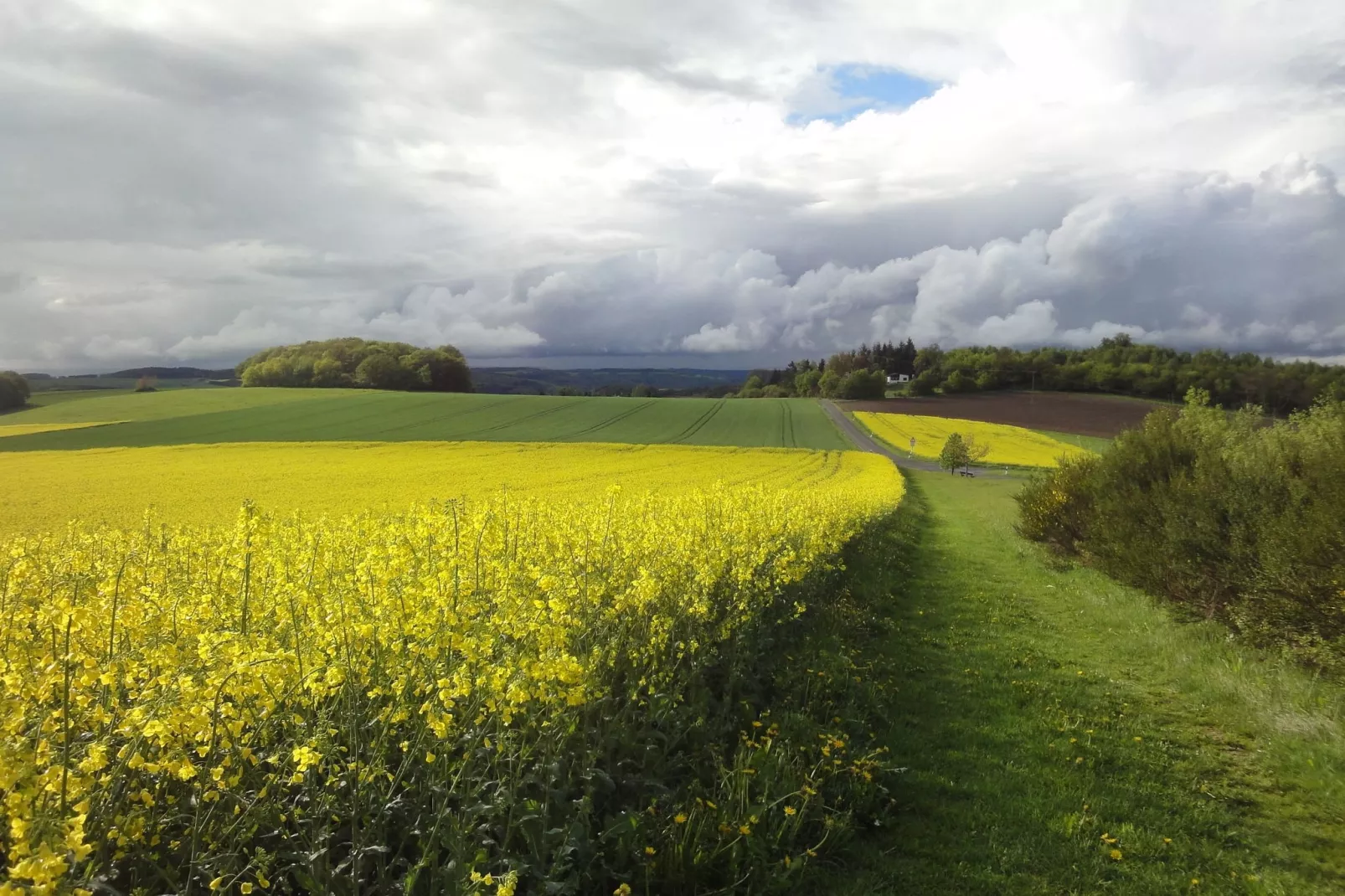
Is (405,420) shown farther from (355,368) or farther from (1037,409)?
(1037,409)

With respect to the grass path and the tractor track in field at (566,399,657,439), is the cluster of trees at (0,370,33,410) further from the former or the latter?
the grass path

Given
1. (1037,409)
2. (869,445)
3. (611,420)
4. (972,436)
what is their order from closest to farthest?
(972,436) < (869,445) < (611,420) < (1037,409)

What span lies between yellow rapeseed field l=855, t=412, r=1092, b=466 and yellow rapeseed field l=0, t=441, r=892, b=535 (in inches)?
472

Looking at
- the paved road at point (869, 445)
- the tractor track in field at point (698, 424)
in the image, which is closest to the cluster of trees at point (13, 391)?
the tractor track in field at point (698, 424)

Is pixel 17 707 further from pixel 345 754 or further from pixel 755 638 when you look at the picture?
pixel 755 638

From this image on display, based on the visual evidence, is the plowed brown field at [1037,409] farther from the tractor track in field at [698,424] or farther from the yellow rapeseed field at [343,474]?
the yellow rapeseed field at [343,474]

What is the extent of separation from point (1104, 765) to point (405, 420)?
55.8 metres

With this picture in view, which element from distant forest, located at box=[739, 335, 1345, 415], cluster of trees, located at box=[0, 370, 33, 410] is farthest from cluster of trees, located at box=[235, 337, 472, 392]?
distant forest, located at box=[739, 335, 1345, 415]

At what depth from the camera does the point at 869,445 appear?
2226 inches

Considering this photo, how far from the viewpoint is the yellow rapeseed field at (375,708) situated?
2.60 metres

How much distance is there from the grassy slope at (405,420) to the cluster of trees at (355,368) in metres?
16.5

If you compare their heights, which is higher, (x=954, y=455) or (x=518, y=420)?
(x=518, y=420)

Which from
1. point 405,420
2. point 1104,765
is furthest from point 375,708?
point 405,420

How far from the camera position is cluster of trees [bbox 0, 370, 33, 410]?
193ft
